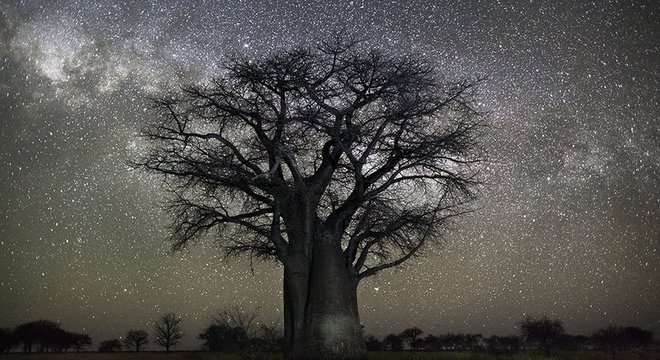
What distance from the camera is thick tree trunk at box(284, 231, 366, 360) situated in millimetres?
13125

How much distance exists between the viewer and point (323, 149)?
1504 centimetres

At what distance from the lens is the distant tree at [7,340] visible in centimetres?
5481

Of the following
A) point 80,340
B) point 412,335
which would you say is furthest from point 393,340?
point 80,340

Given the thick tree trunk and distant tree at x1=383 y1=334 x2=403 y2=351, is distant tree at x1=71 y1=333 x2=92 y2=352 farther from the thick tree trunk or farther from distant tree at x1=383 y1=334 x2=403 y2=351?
the thick tree trunk

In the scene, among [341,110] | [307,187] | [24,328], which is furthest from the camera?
[24,328]

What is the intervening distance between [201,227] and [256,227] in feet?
5.00

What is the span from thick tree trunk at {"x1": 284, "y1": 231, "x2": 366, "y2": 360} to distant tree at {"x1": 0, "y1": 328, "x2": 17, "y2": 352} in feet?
165

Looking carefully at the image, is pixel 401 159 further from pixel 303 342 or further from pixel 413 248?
pixel 303 342

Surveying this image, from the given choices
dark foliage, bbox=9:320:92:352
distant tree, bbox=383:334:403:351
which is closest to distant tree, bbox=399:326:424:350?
distant tree, bbox=383:334:403:351

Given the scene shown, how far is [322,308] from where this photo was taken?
532 inches

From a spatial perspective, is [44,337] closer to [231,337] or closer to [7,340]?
[7,340]

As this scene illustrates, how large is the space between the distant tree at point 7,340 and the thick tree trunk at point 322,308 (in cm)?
5029

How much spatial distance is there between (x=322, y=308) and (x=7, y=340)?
175ft

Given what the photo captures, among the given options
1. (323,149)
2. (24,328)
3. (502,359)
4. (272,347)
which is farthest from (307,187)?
(24,328)
